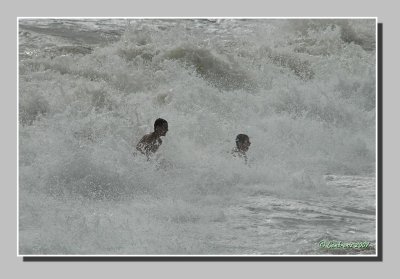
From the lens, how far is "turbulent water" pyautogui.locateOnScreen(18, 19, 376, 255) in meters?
6.56

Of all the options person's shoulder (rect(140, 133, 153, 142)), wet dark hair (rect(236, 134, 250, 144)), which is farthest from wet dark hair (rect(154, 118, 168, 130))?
wet dark hair (rect(236, 134, 250, 144))

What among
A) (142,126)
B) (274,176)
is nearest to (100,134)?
(142,126)

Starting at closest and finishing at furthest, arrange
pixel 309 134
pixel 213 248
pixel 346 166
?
1. pixel 213 248
2. pixel 346 166
3. pixel 309 134

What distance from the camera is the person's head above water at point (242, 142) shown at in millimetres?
7435

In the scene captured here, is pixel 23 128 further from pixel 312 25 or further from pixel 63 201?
pixel 312 25

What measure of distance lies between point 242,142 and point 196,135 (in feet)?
1.44

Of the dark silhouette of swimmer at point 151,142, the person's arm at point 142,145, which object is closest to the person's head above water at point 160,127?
the dark silhouette of swimmer at point 151,142

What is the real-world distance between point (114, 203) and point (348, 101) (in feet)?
8.19

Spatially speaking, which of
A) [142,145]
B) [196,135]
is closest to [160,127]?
[142,145]

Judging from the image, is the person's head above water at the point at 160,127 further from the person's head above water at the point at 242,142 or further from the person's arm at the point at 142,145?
the person's head above water at the point at 242,142

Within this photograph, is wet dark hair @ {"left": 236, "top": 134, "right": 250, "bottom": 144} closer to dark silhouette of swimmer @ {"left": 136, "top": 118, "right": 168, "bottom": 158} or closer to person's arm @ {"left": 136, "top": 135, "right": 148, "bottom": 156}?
dark silhouette of swimmer @ {"left": 136, "top": 118, "right": 168, "bottom": 158}

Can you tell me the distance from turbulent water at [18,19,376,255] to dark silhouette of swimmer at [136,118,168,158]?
9cm

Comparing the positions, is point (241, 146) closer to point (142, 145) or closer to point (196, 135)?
point (196, 135)

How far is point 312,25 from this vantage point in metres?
7.49
